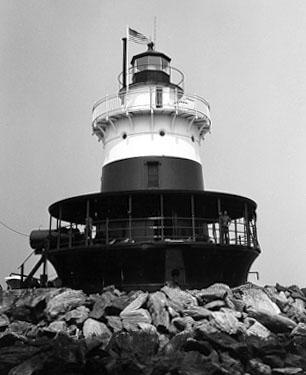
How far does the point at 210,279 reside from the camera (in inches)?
715

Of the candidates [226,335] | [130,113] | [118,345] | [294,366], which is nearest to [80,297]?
[118,345]

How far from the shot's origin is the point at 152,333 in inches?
533

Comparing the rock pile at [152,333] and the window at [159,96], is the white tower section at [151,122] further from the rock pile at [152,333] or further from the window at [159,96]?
the rock pile at [152,333]

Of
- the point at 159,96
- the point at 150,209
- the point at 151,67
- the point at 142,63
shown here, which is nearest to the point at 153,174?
the point at 150,209

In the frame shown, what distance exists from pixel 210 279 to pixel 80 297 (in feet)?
16.2

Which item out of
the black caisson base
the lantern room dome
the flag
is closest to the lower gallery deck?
the black caisson base

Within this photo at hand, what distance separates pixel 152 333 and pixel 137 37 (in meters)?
15.0

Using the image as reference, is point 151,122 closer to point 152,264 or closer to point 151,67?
point 151,67

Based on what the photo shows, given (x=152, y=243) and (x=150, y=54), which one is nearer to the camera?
(x=152, y=243)

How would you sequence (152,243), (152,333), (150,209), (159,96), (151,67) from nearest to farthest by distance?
(152,333)
(152,243)
(150,209)
(159,96)
(151,67)

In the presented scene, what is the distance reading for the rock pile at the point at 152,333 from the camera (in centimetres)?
1176

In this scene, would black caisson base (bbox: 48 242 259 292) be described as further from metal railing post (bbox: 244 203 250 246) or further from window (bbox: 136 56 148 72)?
window (bbox: 136 56 148 72)

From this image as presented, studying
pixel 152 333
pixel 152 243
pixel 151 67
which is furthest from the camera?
pixel 151 67

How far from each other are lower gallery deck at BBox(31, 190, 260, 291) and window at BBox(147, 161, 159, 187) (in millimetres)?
1293
